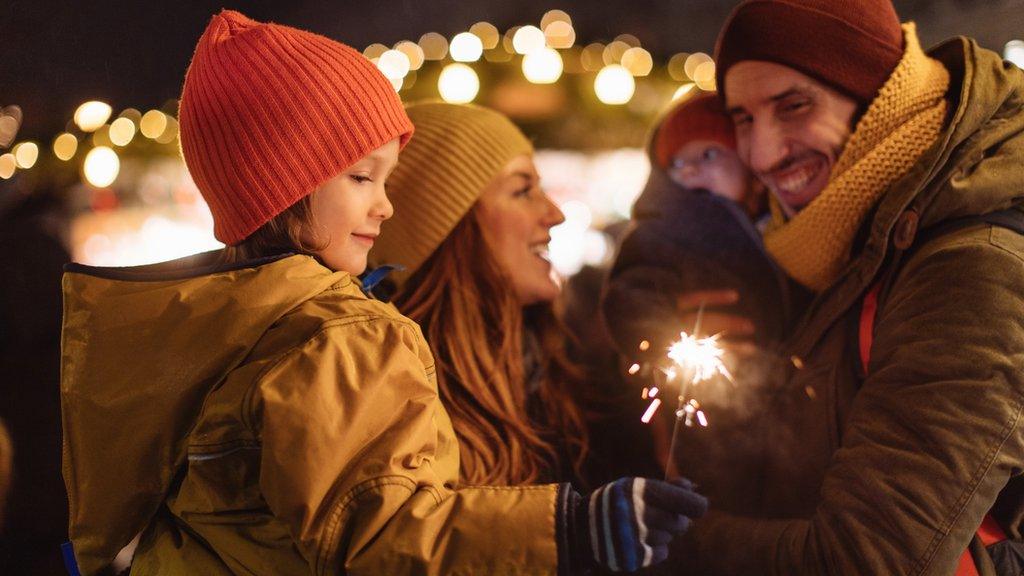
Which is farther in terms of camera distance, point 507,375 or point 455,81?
point 455,81

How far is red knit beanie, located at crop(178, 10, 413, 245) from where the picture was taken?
112 cm

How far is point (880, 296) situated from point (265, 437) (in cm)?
104

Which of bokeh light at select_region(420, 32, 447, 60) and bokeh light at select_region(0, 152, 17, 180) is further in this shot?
bokeh light at select_region(420, 32, 447, 60)

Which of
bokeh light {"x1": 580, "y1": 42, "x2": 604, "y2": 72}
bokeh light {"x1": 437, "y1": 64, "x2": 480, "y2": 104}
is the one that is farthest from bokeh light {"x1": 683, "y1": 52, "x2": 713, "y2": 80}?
bokeh light {"x1": 437, "y1": 64, "x2": 480, "y2": 104}

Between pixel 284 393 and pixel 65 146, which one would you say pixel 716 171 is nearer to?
pixel 284 393

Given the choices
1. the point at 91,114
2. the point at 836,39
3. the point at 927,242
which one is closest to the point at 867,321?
the point at 927,242

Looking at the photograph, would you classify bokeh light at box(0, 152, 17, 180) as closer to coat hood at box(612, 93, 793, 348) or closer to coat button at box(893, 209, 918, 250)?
coat hood at box(612, 93, 793, 348)

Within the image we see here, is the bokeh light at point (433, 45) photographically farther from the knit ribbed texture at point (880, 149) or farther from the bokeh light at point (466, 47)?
the knit ribbed texture at point (880, 149)

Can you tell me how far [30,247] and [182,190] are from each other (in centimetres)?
291

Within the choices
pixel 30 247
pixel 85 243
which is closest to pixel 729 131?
pixel 30 247

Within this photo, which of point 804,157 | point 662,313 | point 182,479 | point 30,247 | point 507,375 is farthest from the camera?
point 30,247

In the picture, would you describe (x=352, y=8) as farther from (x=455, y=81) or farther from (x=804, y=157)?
(x=804, y=157)

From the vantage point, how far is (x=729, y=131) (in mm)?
1821

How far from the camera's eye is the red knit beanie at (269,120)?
3.68 ft
